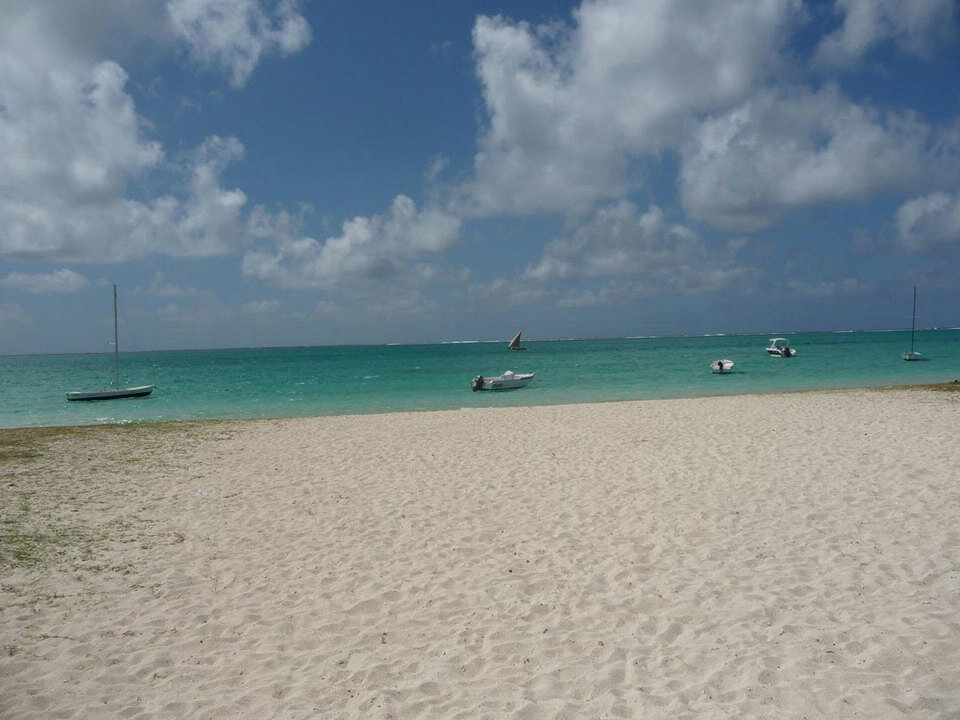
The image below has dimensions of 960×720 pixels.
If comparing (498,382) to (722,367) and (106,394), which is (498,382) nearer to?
(722,367)

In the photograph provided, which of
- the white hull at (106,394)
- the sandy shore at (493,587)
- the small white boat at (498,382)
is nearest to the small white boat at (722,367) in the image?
the small white boat at (498,382)

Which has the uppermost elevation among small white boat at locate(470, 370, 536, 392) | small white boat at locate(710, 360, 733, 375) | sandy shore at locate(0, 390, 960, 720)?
small white boat at locate(710, 360, 733, 375)

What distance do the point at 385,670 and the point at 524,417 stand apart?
51.0 ft

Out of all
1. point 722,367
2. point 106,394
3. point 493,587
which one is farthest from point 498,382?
point 493,587

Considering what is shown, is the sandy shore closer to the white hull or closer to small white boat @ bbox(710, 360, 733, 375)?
the white hull

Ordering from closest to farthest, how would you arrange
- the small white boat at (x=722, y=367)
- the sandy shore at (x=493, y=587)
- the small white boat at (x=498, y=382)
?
the sandy shore at (x=493, y=587) < the small white boat at (x=498, y=382) < the small white boat at (x=722, y=367)

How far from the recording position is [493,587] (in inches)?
241

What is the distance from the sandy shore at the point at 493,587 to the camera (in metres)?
4.33

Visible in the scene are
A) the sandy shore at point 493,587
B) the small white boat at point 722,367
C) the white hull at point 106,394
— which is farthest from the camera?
the small white boat at point 722,367

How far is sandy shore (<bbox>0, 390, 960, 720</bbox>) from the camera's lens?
14.2ft

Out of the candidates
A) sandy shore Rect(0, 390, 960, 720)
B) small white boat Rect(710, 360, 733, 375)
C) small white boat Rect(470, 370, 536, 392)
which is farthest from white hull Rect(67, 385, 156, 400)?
small white boat Rect(710, 360, 733, 375)

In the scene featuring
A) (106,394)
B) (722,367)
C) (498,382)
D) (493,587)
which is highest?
(722,367)

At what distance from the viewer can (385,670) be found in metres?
4.68

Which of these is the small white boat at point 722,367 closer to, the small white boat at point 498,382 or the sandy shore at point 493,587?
the small white boat at point 498,382
